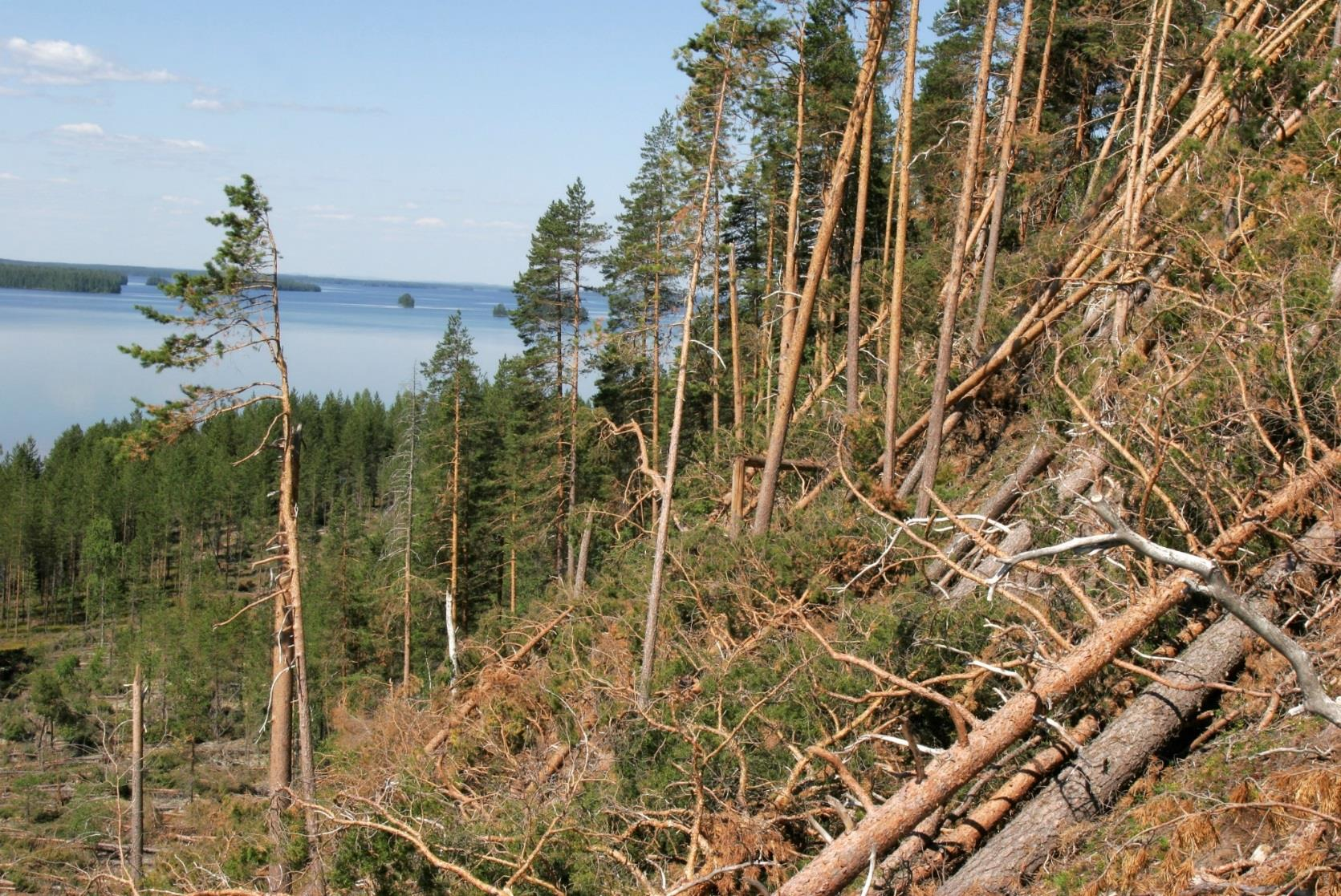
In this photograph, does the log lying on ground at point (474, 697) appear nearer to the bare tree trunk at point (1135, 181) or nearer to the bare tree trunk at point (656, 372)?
the bare tree trunk at point (656, 372)

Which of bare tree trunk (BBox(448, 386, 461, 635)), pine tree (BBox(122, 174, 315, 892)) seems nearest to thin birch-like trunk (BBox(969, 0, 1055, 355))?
pine tree (BBox(122, 174, 315, 892))

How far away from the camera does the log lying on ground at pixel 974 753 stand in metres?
5.95

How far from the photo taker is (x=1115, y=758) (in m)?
6.38

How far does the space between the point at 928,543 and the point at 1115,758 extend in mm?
1916

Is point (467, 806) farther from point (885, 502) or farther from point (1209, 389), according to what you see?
point (1209, 389)

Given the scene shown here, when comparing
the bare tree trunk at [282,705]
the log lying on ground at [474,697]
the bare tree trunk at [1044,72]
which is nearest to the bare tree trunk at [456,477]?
the log lying on ground at [474,697]

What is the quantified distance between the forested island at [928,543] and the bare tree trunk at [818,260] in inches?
2.7

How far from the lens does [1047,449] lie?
1089cm

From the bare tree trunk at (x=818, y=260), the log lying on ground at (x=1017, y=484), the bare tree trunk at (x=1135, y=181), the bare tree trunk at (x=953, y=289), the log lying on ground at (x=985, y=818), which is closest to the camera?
the log lying on ground at (x=985, y=818)

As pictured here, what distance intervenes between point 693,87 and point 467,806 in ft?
30.9

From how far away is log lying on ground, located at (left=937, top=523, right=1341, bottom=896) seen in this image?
6.12 meters

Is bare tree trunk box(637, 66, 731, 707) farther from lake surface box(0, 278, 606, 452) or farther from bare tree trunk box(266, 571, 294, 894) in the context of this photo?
lake surface box(0, 278, 606, 452)

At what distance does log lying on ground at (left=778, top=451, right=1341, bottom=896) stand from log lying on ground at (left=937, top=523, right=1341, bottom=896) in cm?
54

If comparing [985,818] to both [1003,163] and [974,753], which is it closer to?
[974,753]
